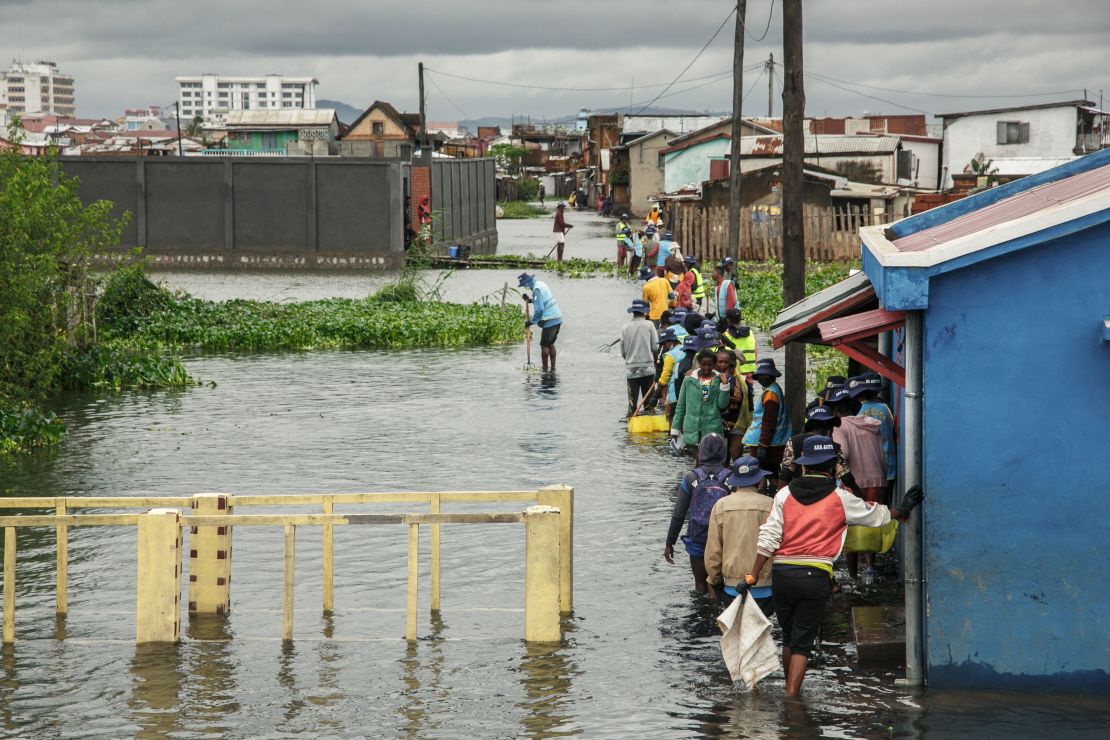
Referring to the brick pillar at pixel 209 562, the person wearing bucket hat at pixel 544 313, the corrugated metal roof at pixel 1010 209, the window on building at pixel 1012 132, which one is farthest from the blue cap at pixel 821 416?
the window on building at pixel 1012 132

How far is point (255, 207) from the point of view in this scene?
46.0 meters

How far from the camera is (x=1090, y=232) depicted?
8.27 meters

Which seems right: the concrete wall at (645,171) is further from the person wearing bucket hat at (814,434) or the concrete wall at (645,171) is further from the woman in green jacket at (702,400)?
the person wearing bucket hat at (814,434)

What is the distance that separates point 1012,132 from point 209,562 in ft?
183

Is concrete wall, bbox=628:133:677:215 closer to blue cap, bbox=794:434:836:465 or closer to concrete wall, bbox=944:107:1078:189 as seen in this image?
concrete wall, bbox=944:107:1078:189

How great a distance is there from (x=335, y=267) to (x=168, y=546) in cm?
3683

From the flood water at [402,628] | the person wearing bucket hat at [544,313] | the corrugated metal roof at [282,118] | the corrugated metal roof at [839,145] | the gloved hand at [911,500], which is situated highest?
the corrugated metal roof at [282,118]

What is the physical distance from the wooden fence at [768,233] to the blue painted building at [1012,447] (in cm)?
3326

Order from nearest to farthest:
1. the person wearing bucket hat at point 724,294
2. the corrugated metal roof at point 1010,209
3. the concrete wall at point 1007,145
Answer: the corrugated metal roof at point 1010,209
the person wearing bucket hat at point 724,294
the concrete wall at point 1007,145

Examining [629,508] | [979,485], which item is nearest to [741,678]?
[979,485]

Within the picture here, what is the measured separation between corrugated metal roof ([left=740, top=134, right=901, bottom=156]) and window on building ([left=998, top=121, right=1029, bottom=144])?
6607 mm

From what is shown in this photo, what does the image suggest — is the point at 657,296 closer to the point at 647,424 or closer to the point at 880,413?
the point at 647,424

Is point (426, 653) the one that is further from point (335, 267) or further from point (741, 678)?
point (335, 267)

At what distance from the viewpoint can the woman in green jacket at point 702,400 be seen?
44.6 ft
